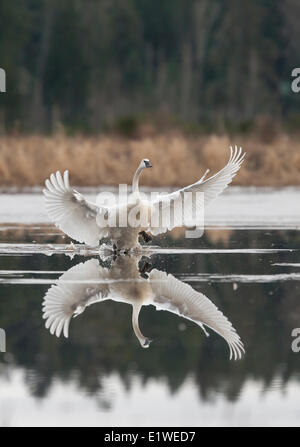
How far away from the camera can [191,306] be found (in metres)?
9.95

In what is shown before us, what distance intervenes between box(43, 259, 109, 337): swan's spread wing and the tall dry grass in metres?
13.8

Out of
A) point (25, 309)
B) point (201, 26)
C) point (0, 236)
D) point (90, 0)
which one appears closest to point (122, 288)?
point (25, 309)

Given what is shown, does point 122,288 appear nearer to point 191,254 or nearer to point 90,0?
point 191,254

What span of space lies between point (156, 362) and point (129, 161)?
814 inches

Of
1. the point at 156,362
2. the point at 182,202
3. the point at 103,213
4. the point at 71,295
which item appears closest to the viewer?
the point at 156,362

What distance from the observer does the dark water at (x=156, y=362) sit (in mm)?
6637

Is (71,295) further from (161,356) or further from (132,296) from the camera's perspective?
(161,356)

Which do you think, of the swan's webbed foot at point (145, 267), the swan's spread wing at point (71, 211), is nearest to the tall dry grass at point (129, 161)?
the swan's spread wing at point (71, 211)

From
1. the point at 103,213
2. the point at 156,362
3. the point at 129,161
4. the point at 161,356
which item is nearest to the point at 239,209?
the point at 103,213

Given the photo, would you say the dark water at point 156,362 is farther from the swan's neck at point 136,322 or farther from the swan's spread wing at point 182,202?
the swan's spread wing at point 182,202

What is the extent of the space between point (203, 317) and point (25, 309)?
142 cm

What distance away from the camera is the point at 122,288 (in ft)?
36.4

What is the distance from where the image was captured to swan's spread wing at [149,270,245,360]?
337 inches

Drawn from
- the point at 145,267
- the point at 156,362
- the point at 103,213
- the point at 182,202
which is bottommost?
the point at 156,362
